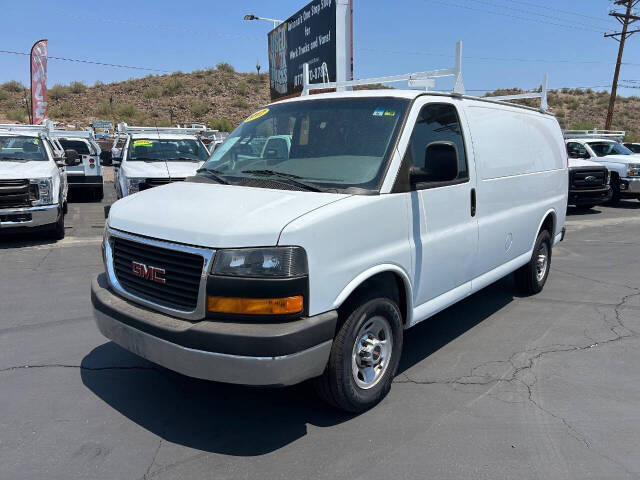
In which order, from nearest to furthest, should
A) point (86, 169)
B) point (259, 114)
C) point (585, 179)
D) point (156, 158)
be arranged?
point (259, 114) < point (156, 158) < point (585, 179) < point (86, 169)

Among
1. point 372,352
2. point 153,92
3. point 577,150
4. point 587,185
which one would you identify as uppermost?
point 153,92

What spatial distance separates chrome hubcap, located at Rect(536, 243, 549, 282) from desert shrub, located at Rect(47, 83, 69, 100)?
5455 cm

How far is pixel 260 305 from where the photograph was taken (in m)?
2.94

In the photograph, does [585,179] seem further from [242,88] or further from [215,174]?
[242,88]

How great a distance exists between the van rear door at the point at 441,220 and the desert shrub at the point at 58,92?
55.4 metres

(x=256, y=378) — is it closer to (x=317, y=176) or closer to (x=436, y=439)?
(x=436, y=439)

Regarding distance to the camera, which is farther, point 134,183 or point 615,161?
point 615,161

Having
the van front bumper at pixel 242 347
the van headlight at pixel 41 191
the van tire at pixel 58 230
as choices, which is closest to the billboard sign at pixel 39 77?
the van tire at pixel 58 230

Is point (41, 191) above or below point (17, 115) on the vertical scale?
below

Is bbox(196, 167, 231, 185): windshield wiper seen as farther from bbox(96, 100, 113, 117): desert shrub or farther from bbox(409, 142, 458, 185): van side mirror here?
bbox(96, 100, 113, 117): desert shrub

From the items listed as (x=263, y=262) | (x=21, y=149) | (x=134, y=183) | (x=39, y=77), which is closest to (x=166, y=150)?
(x=134, y=183)

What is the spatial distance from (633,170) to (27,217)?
594 inches

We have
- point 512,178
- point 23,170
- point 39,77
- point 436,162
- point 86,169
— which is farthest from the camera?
point 39,77

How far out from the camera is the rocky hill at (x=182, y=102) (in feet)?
155
